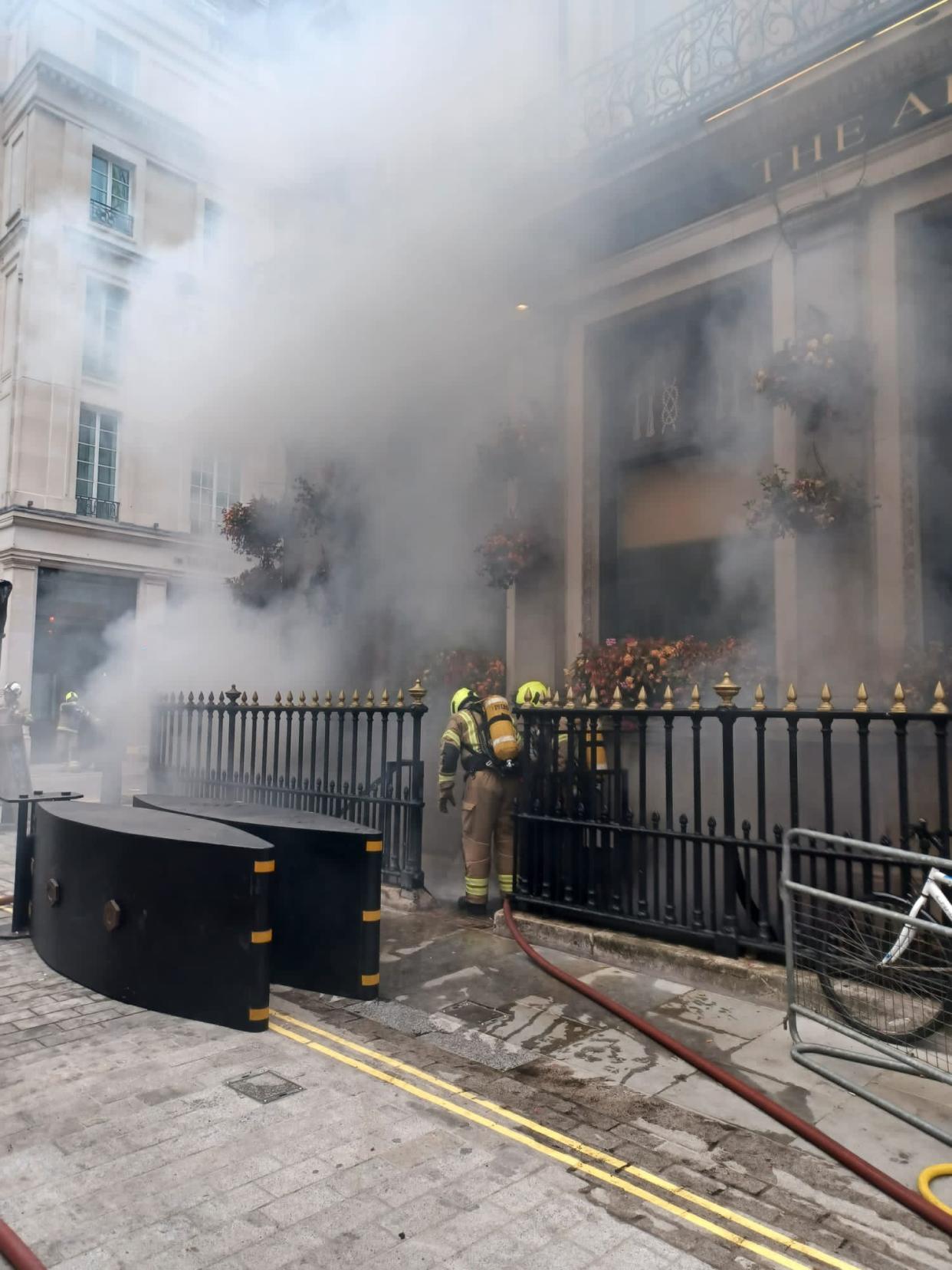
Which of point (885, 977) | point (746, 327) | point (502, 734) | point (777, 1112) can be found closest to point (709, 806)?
point (502, 734)

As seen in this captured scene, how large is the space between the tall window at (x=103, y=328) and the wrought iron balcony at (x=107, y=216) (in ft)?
5.94

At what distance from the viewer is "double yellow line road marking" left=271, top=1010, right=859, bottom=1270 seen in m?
2.11

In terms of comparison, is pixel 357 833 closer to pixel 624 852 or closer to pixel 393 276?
pixel 624 852

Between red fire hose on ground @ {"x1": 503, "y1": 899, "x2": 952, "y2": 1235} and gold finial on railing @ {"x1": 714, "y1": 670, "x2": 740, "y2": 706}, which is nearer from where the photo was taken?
red fire hose on ground @ {"x1": 503, "y1": 899, "x2": 952, "y2": 1235}

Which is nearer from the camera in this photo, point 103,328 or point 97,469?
point 103,328

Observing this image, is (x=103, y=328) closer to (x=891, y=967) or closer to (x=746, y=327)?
(x=746, y=327)

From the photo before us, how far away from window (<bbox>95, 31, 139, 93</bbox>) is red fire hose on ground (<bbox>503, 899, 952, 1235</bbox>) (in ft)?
36.6

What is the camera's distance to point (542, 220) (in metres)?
7.52

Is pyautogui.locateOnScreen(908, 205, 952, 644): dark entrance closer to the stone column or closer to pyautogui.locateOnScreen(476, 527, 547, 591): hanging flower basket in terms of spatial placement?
pyautogui.locateOnScreen(476, 527, 547, 591): hanging flower basket

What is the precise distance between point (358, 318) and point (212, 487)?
4645mm

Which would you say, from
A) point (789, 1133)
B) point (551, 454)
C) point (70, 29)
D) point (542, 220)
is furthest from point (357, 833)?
point (70, 29)

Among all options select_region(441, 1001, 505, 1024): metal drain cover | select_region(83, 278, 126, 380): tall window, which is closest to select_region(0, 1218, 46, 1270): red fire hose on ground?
select_region(441, 1001, 505, 1024): metal drain cover

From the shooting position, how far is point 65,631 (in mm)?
17578

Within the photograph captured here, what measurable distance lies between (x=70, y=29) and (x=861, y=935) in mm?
13335
